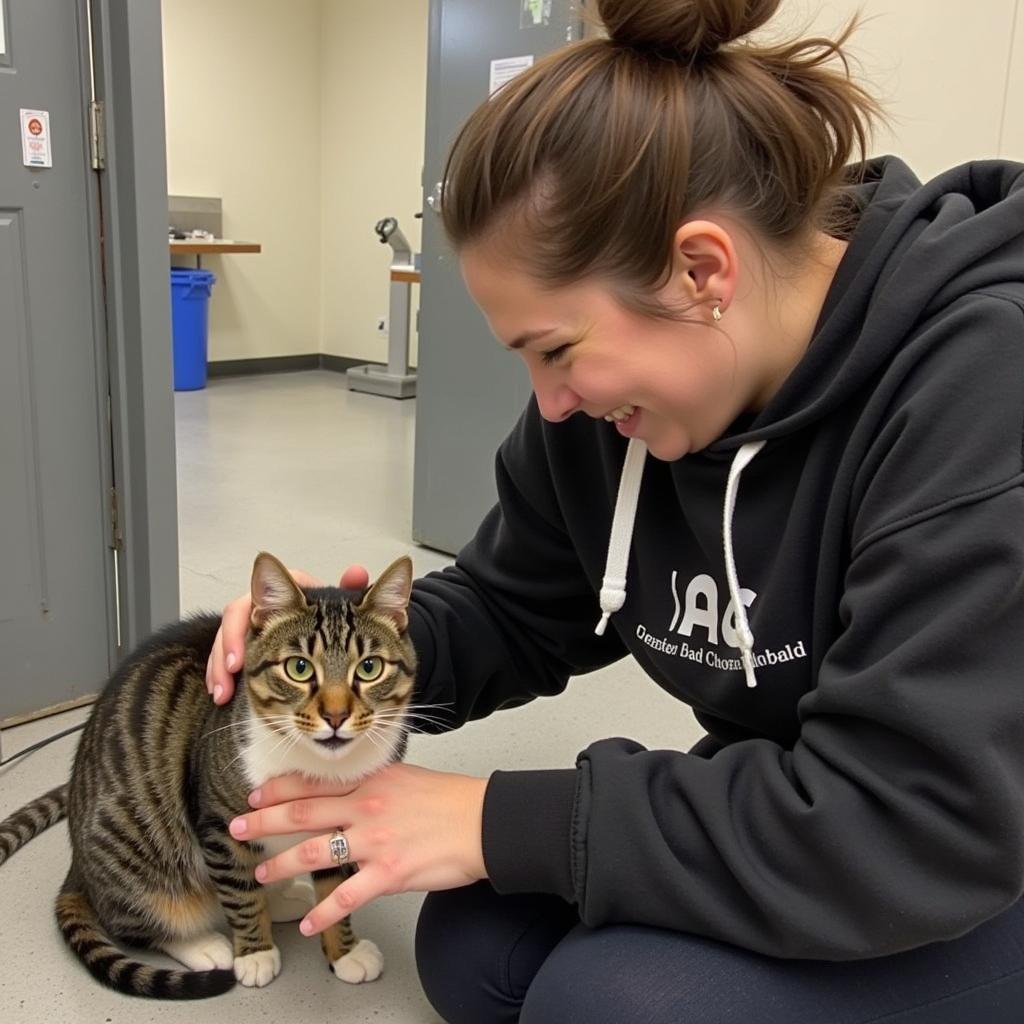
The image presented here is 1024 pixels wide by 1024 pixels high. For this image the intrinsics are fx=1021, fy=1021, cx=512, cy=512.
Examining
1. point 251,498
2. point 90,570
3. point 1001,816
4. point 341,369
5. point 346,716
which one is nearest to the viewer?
point 1001,816

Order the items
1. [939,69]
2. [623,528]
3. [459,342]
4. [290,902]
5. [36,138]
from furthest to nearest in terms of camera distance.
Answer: [459,342] < [939,69] < [36,138] < [290,902] < [623,528]

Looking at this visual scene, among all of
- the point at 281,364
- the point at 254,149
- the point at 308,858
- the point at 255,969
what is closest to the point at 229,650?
the point at 308,858

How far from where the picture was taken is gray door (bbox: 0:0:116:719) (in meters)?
1.72

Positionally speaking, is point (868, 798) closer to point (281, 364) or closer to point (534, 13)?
point (534, 13)

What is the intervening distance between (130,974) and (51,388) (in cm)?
106

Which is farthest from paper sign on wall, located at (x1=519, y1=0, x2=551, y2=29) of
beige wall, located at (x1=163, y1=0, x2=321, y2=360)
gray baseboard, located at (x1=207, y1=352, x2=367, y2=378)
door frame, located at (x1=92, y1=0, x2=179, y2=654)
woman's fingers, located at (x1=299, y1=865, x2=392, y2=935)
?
gray baseboard, located at (x1=207, y1=352, x2=367, y2=378)

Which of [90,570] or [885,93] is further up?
[885,93]

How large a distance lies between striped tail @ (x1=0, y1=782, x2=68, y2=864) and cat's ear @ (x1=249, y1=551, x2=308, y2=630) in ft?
2.15

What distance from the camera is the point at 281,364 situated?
6.31 meters

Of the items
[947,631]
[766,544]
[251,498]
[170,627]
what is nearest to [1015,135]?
[766,544]

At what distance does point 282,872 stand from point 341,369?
564cm

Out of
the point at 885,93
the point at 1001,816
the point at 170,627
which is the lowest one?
the point at 170,627

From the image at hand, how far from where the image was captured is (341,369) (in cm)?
643

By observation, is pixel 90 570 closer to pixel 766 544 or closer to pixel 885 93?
pixel 766 544
